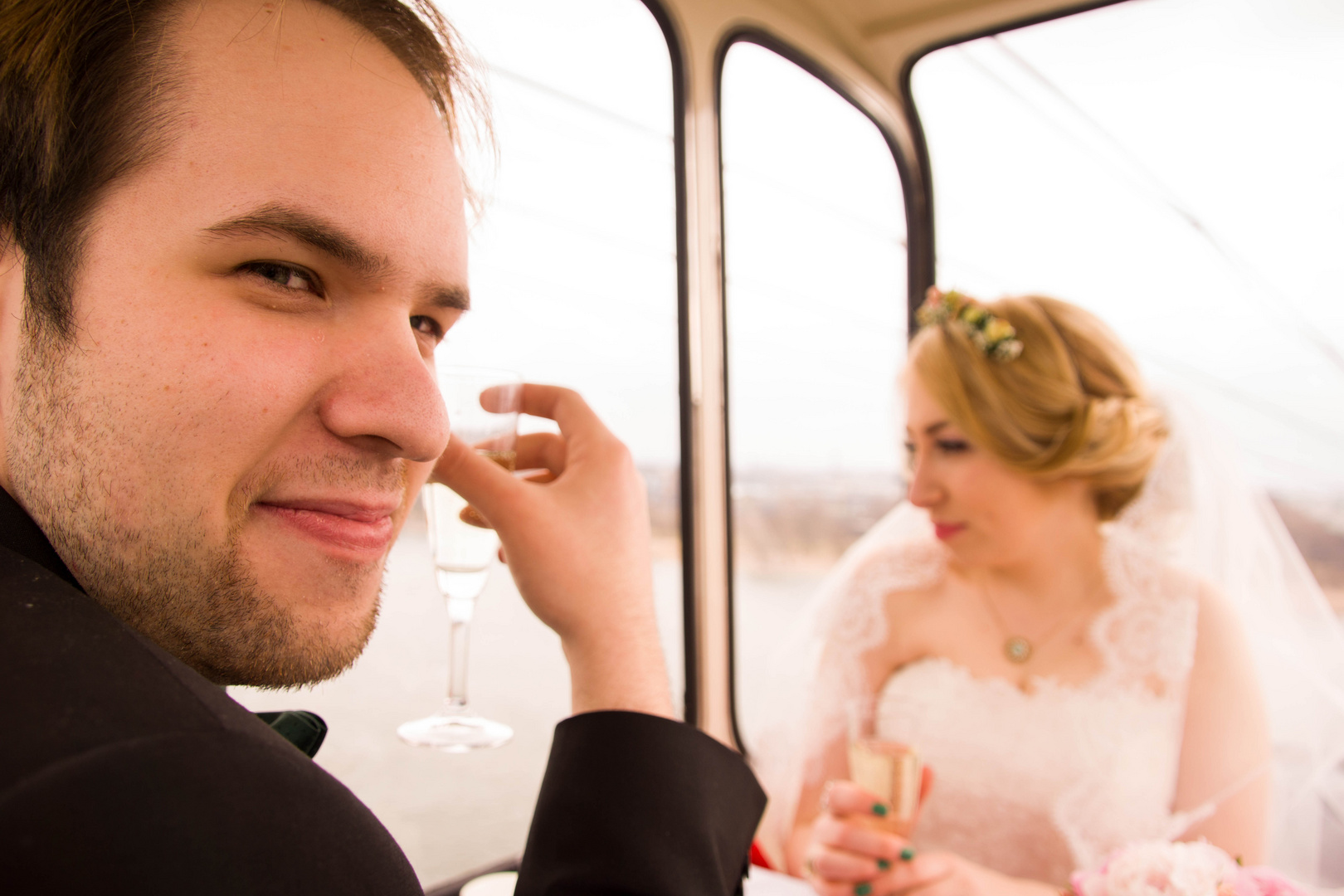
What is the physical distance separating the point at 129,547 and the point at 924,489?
191 centimetres

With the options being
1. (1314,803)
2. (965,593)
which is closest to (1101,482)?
(965,593)

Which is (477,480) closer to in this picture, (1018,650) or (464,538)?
(464,538)

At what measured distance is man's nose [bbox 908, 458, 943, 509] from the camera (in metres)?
2.15

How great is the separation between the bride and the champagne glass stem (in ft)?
3.63

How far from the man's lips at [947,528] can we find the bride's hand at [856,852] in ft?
3.22

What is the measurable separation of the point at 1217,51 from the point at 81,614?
3.24 metres

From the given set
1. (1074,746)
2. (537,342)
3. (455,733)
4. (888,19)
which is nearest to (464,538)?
(455,733)

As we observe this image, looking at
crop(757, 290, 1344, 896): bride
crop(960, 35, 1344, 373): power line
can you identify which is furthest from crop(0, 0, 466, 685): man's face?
crop(960, 35, 1344, 373): power line

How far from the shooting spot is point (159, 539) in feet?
2.00

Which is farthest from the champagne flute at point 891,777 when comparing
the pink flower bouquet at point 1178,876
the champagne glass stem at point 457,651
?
the champagne glass stem at point 457,651

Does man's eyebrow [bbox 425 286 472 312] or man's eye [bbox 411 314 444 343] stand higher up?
man's eyebrow [bbox 425 286 472 312]

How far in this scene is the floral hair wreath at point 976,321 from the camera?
6.91 ft

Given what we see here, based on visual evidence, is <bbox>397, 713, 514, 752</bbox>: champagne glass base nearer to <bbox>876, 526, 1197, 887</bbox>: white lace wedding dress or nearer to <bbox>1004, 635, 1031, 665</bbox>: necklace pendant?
<bbox>876, 526, 1197, 887</bbox>: white lace wedding dress

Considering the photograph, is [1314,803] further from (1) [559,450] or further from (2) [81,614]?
(2) [81,614]
